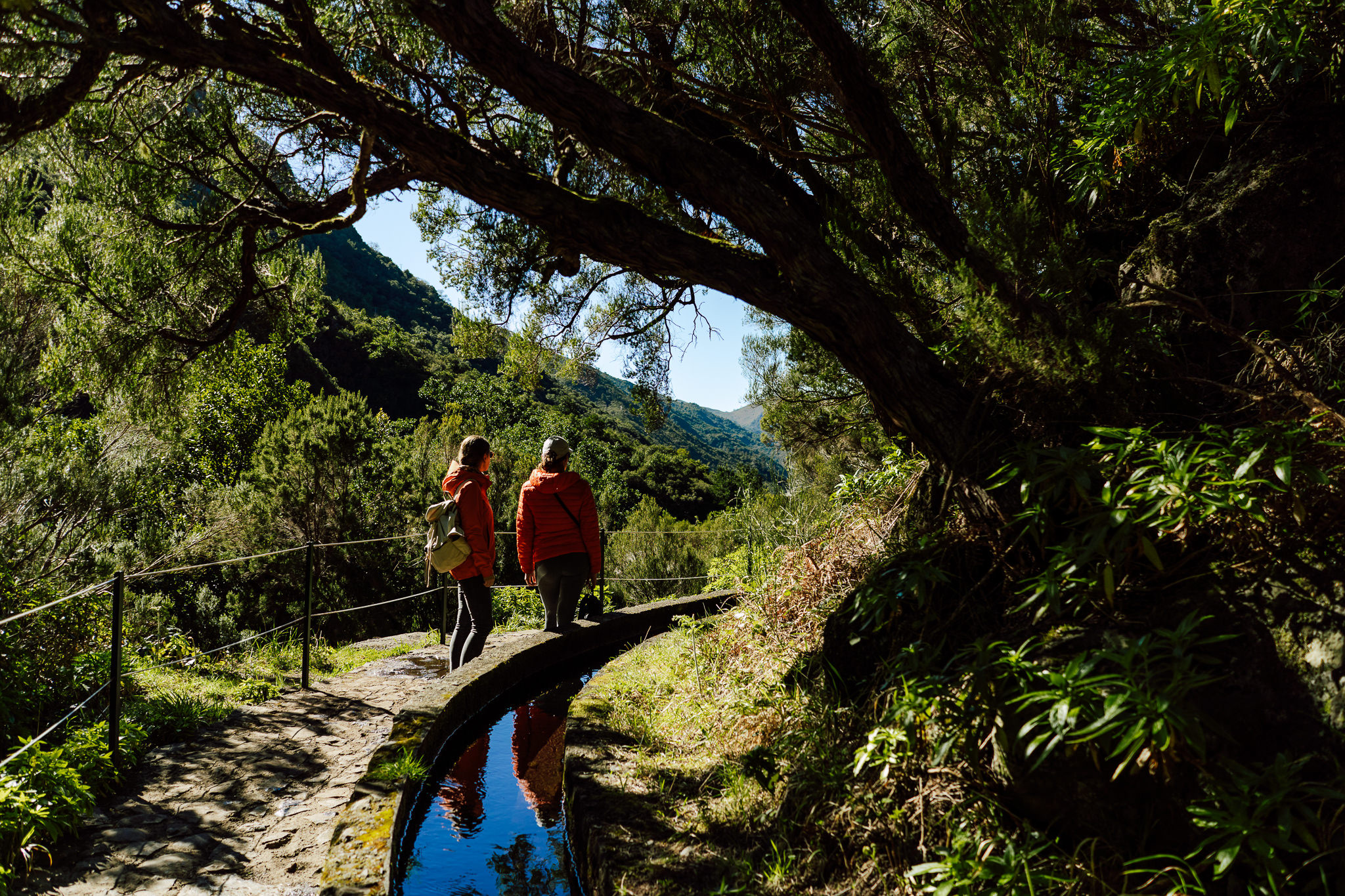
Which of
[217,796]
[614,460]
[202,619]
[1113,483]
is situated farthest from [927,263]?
[614,460]

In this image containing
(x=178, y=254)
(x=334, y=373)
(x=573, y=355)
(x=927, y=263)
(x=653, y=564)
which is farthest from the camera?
(x=334, y=373)

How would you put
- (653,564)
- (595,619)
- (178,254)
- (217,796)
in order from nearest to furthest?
1. (217,796)
2. (178,254)
3. (595,619)
4. (653,564)

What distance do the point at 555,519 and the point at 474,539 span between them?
2.81 ft

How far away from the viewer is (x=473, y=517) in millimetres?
5312

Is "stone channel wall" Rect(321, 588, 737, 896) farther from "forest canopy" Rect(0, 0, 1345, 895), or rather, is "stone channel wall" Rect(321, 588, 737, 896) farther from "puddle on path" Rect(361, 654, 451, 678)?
"forest canopy" Rect(0, 0, 1345, 895)

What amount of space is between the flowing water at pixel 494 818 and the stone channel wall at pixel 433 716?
13cm

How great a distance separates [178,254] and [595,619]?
4693 millimetres

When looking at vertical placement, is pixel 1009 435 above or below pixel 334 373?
below

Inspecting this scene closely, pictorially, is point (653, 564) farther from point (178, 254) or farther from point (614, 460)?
point (614, 460)

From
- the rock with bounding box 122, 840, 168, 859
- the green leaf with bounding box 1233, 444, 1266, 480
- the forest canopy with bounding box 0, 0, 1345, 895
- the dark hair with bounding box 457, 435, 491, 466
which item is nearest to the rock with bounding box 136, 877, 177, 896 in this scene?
the rock with bounding box 122, 840, 168, 859

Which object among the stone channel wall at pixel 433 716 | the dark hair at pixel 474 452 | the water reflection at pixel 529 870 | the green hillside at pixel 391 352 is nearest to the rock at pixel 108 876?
the stone channel wall at pixel 433 716

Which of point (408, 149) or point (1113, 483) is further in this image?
point (408, 149)

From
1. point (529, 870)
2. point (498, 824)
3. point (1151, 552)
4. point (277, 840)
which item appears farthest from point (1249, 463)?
point (277, 840)

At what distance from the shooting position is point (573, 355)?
7641 mm
